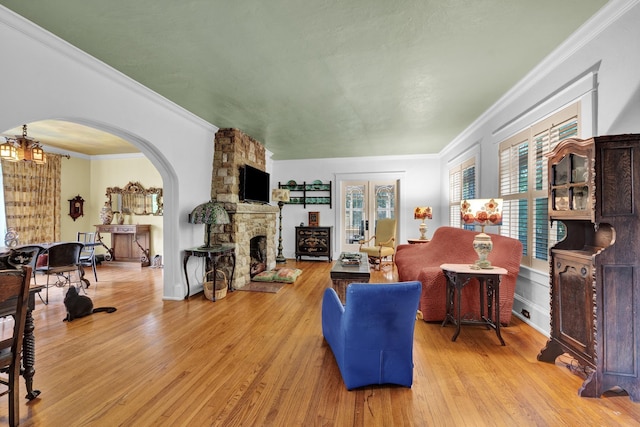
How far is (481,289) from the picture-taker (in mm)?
2836

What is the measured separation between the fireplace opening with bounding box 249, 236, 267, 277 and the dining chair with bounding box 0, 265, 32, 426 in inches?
143

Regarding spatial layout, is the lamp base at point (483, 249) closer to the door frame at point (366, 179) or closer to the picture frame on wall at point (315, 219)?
the door frame at point (366, 179)

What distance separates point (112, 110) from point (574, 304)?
4.43 metres

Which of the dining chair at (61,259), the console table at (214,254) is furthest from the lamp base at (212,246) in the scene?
the dining chair at (61,259)

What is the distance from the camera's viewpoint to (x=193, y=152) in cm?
399

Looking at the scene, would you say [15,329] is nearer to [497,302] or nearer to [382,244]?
[497,302]

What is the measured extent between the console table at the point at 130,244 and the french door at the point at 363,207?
4.63m

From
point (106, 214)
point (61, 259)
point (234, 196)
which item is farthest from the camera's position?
point (106, 214)

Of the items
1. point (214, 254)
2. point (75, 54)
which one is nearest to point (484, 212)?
point (214, 254)

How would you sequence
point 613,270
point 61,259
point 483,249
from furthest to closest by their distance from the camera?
point 61,259 < point 483,249 < point 613,270

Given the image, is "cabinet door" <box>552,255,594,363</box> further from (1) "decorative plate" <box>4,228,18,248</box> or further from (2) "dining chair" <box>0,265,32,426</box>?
(1) "decorative plate" <box>4,228,18,248</box>

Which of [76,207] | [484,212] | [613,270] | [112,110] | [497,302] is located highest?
[112,110]

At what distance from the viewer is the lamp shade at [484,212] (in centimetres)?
283

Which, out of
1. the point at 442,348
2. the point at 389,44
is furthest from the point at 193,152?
the point at 442,348
